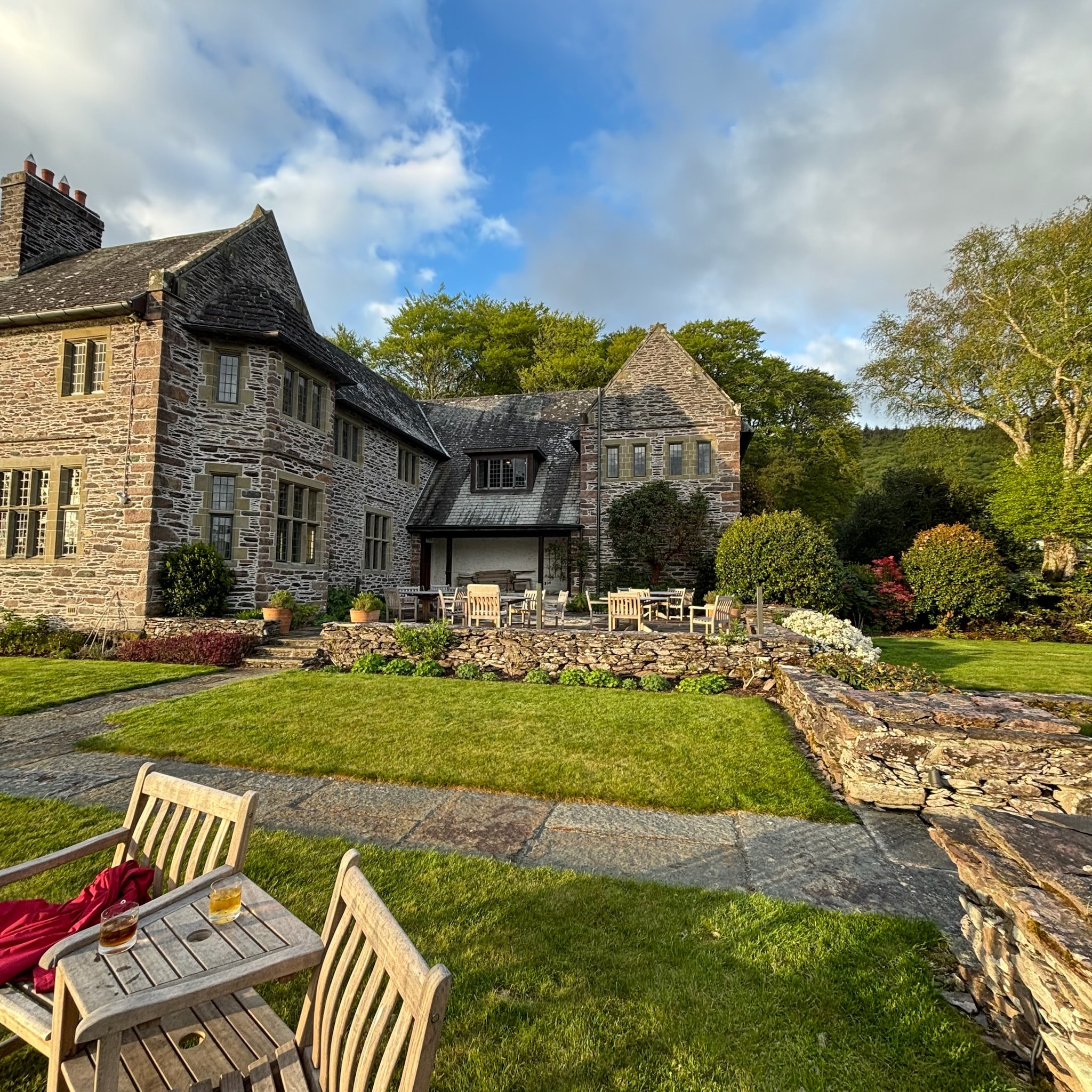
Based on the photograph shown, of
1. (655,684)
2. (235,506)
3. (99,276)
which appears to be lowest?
(655,684)

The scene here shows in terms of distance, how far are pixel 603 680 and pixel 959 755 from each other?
592 cm

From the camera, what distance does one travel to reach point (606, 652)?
10.5 metres

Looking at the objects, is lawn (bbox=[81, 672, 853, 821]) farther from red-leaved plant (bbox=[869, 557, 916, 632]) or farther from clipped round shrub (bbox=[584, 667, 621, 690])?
red-leaved plant (bbox=[869, 557, 916, 632])

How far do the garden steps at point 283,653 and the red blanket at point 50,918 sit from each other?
9.48m

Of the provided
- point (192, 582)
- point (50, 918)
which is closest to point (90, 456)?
point (192, 582)

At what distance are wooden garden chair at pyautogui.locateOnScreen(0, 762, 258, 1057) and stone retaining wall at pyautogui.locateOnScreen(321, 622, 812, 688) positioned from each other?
25.8 ft

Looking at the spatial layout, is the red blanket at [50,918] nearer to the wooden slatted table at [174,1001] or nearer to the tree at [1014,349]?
the wooden slatted table at [174,1001]

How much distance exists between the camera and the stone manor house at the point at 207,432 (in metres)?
13.4

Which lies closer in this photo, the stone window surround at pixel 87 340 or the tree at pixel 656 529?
the stone window surround at pixel 87 340

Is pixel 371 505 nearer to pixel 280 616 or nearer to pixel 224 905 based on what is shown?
pixel 280 616

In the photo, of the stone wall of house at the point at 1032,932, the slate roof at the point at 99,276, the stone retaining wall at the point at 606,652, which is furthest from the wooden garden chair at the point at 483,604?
the slate roof at the point at 99,276

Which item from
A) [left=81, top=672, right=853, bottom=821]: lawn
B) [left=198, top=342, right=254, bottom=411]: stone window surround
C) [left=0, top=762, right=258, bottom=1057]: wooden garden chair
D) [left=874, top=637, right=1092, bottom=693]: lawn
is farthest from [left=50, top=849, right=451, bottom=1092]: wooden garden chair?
[left=198, top=342, right=254, bottom=411]: stone window surround

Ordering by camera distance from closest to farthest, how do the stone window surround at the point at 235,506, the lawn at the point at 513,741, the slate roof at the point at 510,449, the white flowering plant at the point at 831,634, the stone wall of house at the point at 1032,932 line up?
1. the stone wall of house at the point at 1032,932
2. the lawn at the point at 513,741
3. the white flowering plant at the point at 831,634
4. the stone window surround at the point at 235,506
5. the slate roof at the point at 510,449

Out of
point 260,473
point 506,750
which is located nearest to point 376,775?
point 506,750
